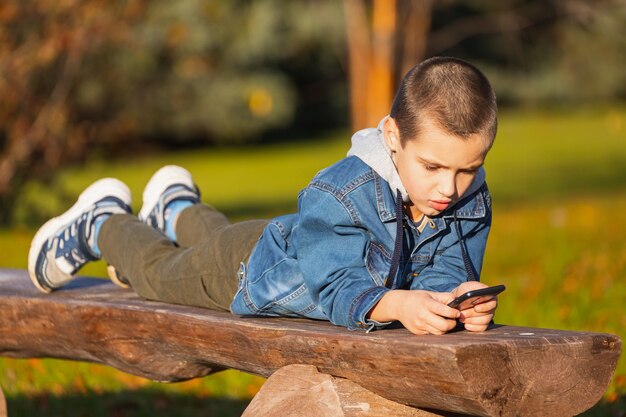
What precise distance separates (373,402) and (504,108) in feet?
110

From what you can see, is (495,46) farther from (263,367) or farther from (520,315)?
(263,367)

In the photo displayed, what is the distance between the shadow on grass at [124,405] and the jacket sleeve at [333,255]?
2012mm

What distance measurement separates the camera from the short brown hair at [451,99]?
2.84 m

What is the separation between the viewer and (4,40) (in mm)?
10453

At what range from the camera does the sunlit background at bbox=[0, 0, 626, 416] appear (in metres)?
6.04

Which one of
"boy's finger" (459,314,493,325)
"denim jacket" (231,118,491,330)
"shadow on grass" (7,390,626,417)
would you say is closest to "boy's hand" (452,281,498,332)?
"boy's finger" (459,314,493,325)

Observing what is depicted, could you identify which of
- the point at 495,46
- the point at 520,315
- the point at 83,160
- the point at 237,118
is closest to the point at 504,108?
the point at 495,46

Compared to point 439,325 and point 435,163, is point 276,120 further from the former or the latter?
point 439,325

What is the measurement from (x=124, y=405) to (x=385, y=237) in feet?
8.13

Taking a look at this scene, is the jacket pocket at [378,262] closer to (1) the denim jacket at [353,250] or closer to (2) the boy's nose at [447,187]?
(1) the denim jacket at [353,250]

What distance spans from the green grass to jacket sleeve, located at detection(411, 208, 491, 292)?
1587 mm

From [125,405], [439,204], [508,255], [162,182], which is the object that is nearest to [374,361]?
[439,204]

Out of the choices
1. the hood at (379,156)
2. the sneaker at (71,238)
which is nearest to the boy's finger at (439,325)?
the hood at (379,156)

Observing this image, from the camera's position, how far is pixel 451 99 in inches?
112
